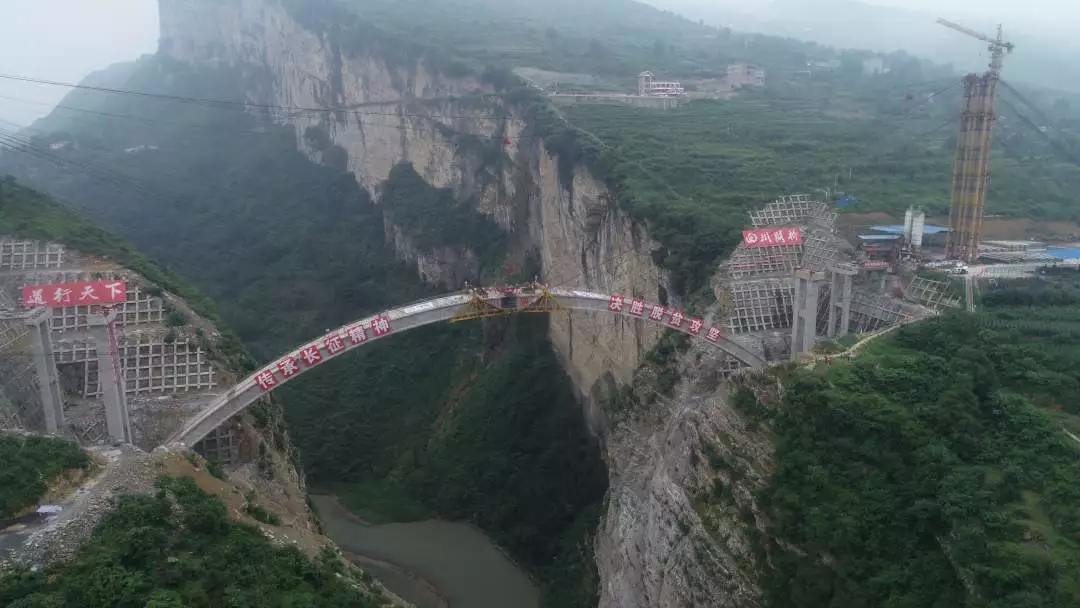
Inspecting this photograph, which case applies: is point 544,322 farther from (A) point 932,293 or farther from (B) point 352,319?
(A) point 932,293

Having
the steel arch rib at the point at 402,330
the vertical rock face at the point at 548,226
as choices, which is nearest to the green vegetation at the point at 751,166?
the vertical rock face at the point at 548,226

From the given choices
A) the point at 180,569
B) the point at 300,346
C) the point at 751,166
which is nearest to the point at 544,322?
the point at 751,166

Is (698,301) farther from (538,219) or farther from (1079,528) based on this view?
(538,219)

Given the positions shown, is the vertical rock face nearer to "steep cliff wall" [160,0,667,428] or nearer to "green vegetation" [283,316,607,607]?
"steep cliff wall" [160,0,667,428]

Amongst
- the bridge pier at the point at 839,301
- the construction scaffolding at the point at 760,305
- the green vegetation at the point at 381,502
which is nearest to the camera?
the bridge pier at the point at 839,301

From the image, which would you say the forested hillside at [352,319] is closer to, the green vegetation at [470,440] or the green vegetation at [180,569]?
the green vegetation at [470,440]
